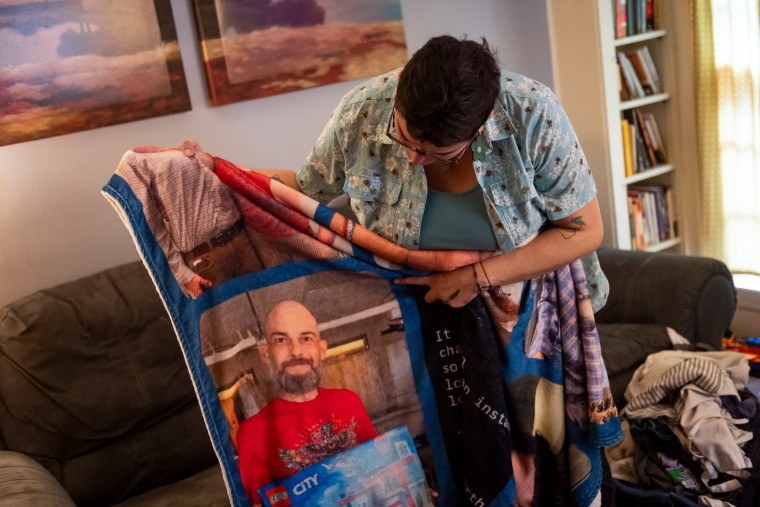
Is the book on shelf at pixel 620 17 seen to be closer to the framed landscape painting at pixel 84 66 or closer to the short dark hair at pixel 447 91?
the framed landscape painting at pixel 84 66

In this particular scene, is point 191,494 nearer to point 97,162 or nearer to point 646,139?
point 97,162

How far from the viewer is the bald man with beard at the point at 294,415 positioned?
1.58 metres

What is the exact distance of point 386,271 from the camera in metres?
1.70

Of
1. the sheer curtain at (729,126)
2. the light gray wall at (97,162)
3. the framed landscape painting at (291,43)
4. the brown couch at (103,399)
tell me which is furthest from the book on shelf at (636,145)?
the brown couch at (103,399)

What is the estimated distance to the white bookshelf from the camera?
3340mm

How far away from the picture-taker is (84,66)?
7.82ft

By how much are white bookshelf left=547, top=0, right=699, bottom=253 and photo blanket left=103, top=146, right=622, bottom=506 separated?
73.3 inches

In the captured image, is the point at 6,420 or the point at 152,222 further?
the point at 6,420

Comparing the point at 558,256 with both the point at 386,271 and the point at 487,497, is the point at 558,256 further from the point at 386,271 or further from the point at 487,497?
the point at 487,497

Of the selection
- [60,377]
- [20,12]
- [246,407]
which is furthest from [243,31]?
[246,407]

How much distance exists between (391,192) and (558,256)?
1.22 ft

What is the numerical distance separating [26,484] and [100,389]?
39cm

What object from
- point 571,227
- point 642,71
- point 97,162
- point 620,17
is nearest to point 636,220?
point 642,71

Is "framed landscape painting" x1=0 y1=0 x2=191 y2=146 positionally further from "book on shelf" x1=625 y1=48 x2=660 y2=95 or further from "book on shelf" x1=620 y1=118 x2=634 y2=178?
"book on shelf" x1=625 y1=48 x2=660 y2=95
